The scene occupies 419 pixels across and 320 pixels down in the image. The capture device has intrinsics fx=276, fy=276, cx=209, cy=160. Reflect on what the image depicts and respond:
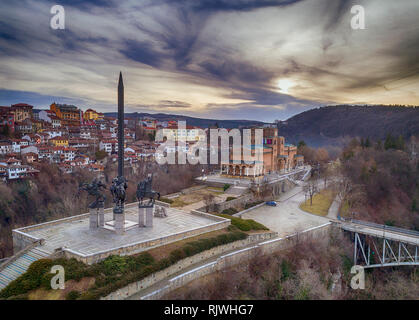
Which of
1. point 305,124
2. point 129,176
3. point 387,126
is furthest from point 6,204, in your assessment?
point 305,124

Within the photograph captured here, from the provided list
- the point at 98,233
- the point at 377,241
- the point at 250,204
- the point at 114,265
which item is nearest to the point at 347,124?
the point at 250,204

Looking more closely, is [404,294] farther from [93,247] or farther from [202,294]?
[93,247]

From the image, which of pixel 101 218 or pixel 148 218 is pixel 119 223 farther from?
pixel 148 218

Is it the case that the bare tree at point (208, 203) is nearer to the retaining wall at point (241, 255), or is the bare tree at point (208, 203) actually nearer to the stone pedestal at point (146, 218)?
the retaining wall at point (241, 255)

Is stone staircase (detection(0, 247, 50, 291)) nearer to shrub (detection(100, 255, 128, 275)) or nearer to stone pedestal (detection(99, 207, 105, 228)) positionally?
shrub (detection(100, 255, 128, 275))

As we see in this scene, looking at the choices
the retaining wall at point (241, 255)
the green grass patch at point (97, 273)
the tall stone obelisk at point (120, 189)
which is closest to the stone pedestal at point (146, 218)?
the tall stone obelisk at point (120, 189)

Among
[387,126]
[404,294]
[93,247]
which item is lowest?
[404,294]
